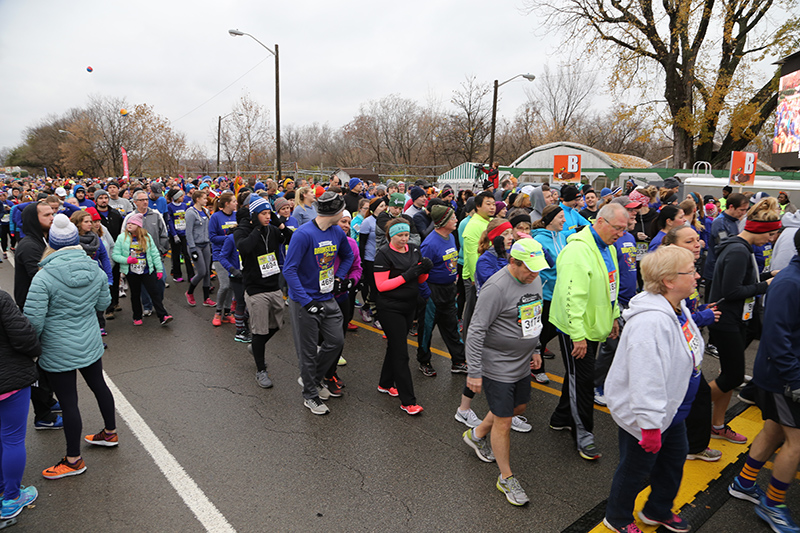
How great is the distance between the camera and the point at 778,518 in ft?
9.78

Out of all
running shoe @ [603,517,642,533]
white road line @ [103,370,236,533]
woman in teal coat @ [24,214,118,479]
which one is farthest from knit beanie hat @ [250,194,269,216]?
running shoe @ [603,517,642,533]

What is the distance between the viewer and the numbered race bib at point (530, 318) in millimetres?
3387

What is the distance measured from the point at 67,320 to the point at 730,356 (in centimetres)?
541

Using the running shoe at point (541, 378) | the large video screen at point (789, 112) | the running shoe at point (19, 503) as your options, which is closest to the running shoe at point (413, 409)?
the running shoe at point (541, 378)

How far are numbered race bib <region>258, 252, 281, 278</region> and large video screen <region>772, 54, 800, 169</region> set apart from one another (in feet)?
95.3

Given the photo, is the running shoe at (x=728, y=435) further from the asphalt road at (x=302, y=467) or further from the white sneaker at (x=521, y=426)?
the white sneaker at (x=521, y=426)

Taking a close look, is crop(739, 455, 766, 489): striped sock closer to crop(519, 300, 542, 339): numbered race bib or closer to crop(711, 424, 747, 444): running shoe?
crop(711, 424, 747, 444): running shoe

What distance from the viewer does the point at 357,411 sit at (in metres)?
4.76

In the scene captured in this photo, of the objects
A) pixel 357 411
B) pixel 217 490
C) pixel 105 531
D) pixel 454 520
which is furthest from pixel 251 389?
pixel 454 520

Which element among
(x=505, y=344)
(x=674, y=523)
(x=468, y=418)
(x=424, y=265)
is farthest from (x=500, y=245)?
(x=674, y=523)

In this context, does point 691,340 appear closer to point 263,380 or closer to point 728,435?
point 728,435

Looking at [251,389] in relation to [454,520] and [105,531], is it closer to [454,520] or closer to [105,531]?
[105,531]

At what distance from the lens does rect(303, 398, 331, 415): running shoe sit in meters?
4.67

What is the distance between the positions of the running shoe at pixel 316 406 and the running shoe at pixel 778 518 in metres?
3.59
